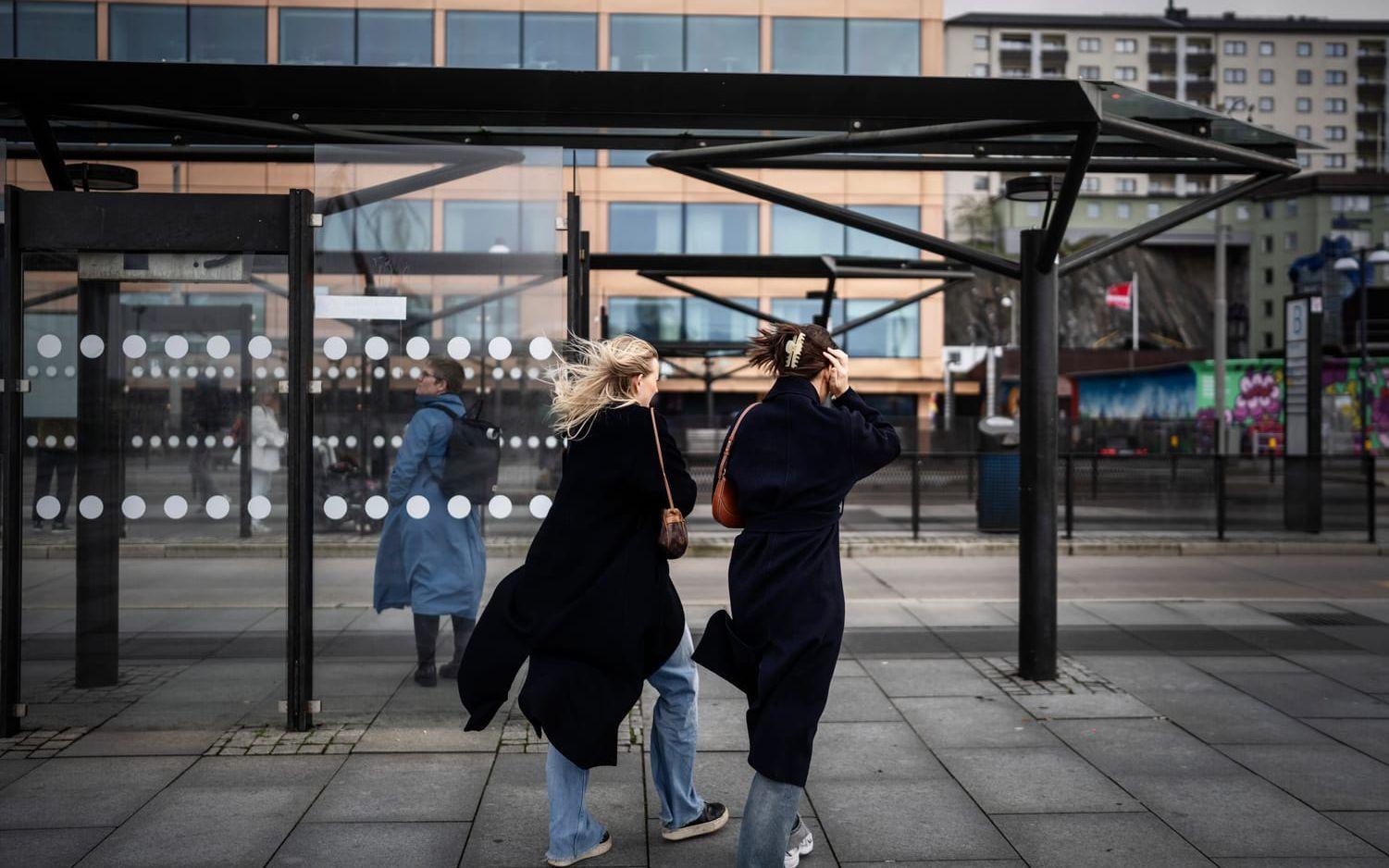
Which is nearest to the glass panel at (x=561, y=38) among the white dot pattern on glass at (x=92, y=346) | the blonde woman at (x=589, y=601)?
the white dot pattern on glass at (x=92, y=346)

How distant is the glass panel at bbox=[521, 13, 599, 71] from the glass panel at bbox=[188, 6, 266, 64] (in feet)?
22.8

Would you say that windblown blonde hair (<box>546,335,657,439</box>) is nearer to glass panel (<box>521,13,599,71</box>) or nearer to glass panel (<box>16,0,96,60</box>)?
glass panel (<box>16,0,96,60</box>)

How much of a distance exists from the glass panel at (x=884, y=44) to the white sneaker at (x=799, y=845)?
33.9 m

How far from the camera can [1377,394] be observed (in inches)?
1355

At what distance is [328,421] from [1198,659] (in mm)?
5469

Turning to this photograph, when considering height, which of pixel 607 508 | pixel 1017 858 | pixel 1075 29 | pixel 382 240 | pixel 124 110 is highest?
pixel 1075 29

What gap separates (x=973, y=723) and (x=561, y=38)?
30504mm

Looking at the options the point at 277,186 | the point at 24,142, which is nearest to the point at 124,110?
the point at 277,186

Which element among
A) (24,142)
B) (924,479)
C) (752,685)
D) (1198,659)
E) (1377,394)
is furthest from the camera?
(1377,394)

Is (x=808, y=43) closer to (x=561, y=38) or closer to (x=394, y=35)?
(x=561, y=38)

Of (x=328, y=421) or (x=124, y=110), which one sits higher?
(x=124, y=110)

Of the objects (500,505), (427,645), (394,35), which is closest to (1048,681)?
(500,505)

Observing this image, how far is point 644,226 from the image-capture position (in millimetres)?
37656

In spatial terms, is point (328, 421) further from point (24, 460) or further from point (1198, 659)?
point (1198, 659)
